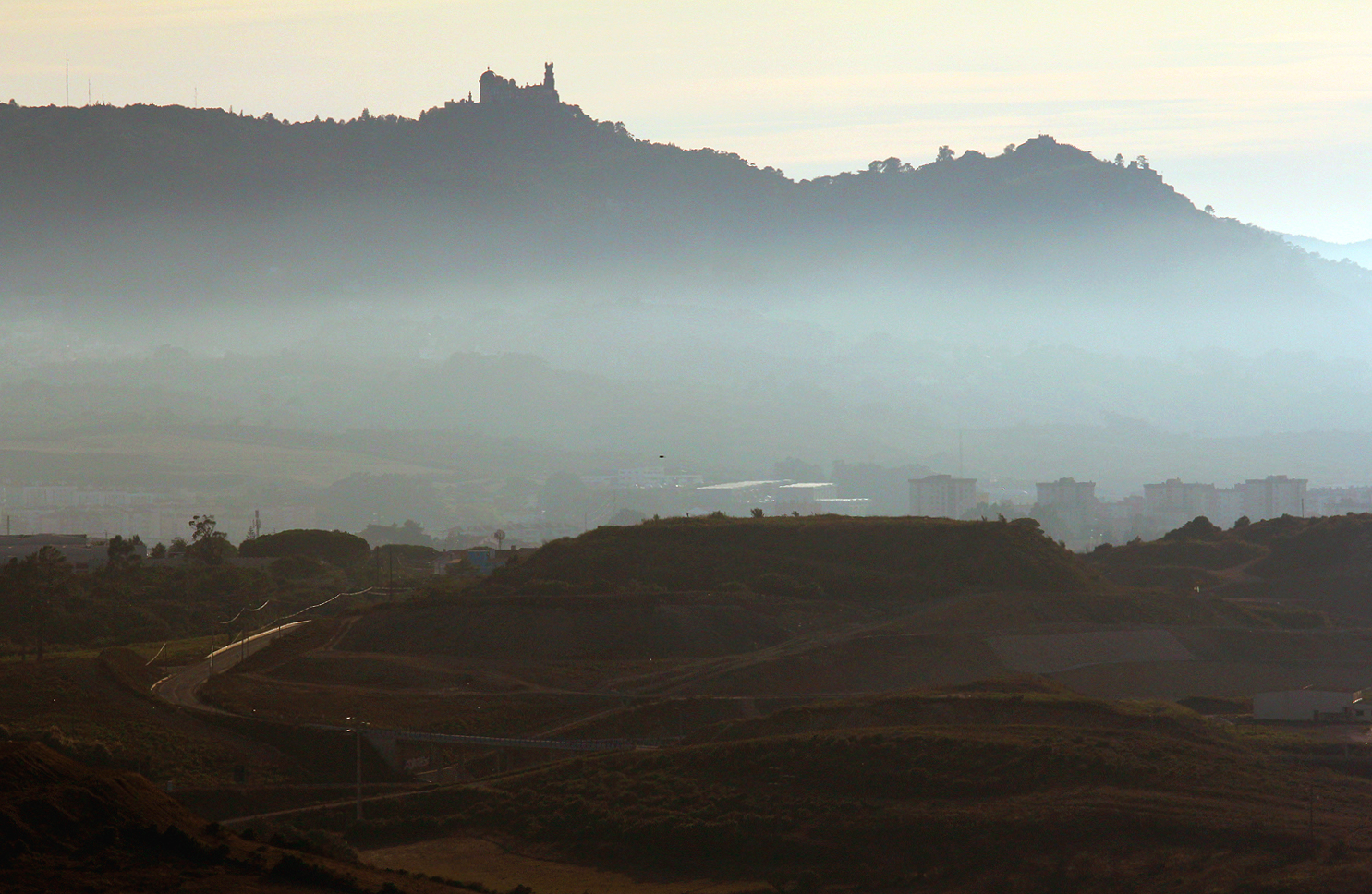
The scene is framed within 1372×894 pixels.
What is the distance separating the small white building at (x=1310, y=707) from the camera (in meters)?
50.9

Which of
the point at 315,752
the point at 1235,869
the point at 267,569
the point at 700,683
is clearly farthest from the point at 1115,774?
the point at 267,569

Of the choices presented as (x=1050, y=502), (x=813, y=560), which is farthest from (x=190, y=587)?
(x=1050, y=502)

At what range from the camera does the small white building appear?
50.9m

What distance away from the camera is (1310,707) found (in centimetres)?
5103

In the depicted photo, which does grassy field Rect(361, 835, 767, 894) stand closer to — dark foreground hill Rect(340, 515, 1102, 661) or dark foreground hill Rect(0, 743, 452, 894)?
dark foreground hill Rect(0, 743, 452, 894)

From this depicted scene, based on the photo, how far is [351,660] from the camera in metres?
61.4

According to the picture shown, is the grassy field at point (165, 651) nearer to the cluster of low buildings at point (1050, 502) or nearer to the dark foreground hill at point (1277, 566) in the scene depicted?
the dark foreground hill at point (1277, 566)

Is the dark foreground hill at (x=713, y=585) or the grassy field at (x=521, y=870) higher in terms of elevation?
the dark foreground hill at (x=713, y=585)

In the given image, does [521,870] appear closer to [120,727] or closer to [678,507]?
[120,727]

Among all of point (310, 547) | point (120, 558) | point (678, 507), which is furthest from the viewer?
point (678, 507)

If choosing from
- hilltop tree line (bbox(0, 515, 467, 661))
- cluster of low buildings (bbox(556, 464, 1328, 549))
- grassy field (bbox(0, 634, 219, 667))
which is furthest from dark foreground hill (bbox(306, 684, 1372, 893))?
cluster of low buildings (bbox(556, 464, 1328, 549))

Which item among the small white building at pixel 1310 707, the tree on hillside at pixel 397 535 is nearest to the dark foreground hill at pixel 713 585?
the small white building at pixel 1310 707

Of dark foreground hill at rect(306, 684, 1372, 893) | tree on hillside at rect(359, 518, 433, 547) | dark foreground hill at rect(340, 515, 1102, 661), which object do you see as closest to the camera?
dark foreground hill at rect(306, 684, 1372, 893)

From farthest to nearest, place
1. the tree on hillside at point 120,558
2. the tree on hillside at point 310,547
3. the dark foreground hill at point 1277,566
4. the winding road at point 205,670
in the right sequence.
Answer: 1. the tree on hillside at point 310,547
2. the tree on hillside at point 120,558
3. the dark foreground hill at point 1277,566
4. the winding road at point 205,670
